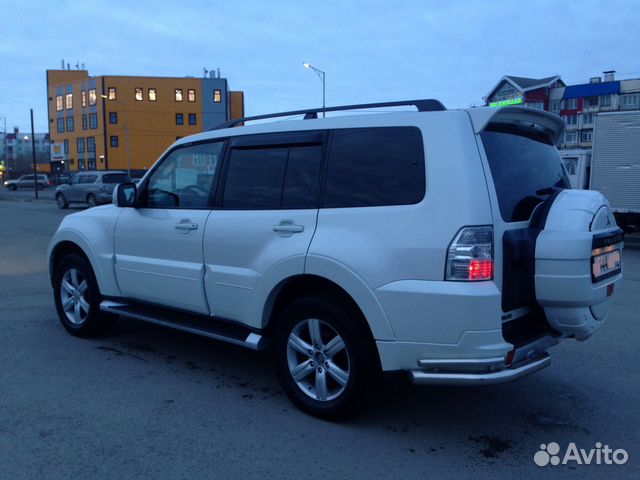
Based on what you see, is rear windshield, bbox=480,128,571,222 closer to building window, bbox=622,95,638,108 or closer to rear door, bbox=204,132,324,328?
rear door, bbox=204,132,324,328

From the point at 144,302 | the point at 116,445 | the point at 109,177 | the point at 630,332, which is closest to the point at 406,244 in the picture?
the point at 116,445

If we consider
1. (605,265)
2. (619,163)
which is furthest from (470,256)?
(619,163)

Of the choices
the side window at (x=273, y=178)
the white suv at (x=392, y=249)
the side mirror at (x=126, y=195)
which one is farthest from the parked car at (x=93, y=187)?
the white suv at (x=392, y=249)

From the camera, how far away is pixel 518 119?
3.83m

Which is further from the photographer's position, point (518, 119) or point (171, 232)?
point (171, 232)

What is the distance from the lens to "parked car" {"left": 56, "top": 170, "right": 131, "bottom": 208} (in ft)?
90.9

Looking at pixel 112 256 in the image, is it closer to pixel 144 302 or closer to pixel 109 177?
pixel 144 302

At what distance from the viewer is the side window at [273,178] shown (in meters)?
4.03

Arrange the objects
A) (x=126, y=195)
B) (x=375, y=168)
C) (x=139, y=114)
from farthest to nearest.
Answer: (x=139, y=114), (x=126, y=195), (x=375, y=168)

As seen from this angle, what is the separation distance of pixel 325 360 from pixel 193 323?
1.34 m

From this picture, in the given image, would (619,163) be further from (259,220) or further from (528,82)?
(528,82)

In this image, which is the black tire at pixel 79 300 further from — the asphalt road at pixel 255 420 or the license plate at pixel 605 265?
the license plate at pixel 605 265

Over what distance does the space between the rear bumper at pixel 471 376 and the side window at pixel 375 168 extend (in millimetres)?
1005

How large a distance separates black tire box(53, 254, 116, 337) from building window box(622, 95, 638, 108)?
7010 cm
